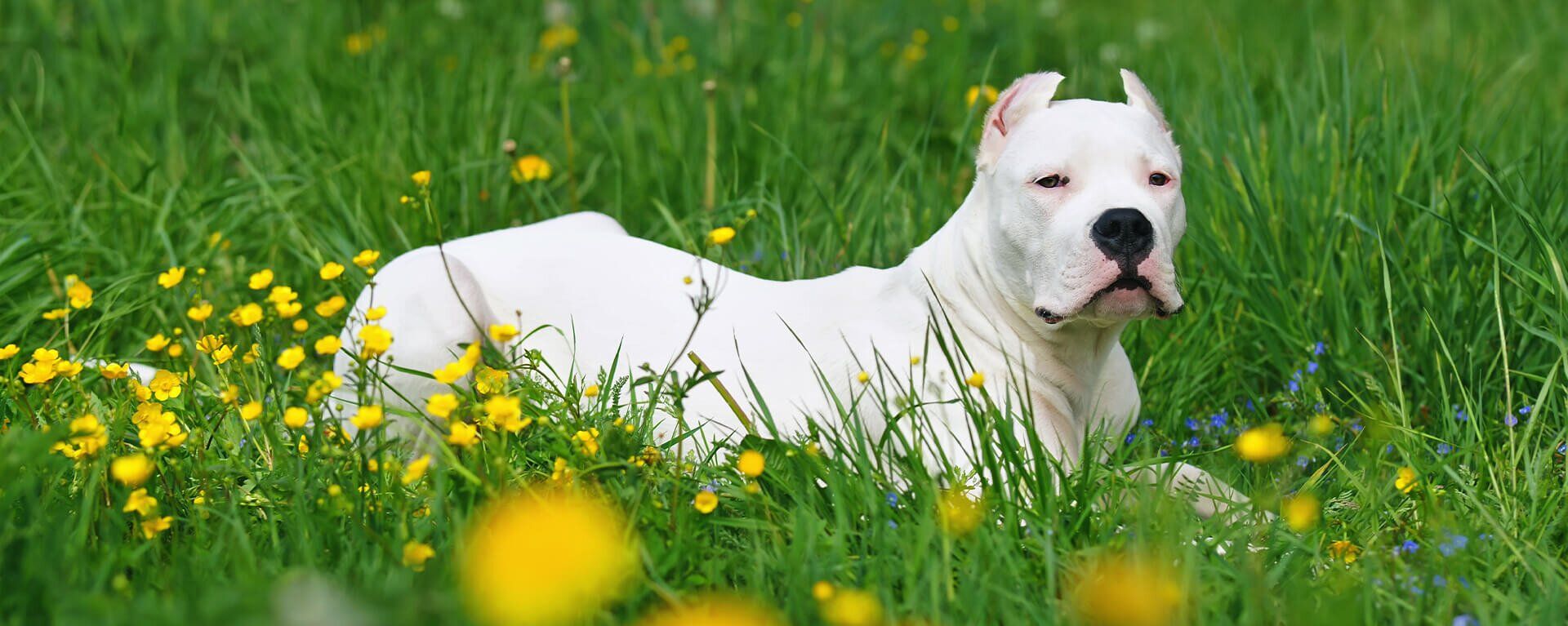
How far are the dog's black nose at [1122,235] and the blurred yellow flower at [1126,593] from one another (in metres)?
0.67

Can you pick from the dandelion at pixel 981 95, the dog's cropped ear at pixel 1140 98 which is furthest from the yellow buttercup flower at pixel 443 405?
the dandelion at pixel 981 95

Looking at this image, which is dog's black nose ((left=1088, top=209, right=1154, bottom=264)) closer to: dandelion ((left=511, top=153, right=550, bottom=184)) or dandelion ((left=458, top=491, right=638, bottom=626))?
dandelion ((left=458, top=491, right=638, bottom=626))

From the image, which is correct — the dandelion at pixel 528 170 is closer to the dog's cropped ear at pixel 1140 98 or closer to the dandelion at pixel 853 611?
the dog's cropped ear at pixel 1140 98

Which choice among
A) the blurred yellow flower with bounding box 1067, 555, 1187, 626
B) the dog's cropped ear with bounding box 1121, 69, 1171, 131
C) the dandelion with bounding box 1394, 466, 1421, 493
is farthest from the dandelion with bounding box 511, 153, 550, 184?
the dandelion with bounding box 1394, 466, 1421, 493

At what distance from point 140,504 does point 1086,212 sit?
69.6 inches

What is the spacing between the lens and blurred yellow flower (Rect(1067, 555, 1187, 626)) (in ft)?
4.94

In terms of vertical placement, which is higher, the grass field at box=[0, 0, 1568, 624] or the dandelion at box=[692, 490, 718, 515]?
the dandelion at box=[692, 490, 718, 515]

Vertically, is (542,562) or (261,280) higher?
(542,562)

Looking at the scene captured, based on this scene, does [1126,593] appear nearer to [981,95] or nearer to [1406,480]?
[1406,480]

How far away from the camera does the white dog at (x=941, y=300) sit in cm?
279

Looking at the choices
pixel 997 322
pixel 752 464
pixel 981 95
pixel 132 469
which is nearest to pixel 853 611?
pixel 752 464

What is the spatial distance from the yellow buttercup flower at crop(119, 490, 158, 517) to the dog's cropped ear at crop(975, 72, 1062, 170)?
1754 millimetres

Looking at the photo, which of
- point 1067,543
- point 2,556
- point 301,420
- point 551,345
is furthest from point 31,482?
point 1067,543

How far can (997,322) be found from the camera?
3.02 meters
